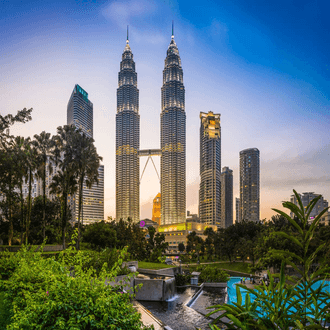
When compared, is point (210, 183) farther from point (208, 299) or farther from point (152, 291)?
point (152, 291)

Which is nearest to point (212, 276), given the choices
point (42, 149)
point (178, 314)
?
point (178, 314)

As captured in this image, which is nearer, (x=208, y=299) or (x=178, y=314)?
(x=178, y=314)

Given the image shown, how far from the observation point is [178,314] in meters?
14.1

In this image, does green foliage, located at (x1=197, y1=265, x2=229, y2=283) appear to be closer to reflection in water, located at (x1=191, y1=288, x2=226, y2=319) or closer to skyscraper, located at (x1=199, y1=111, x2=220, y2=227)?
reflection in water, located at (x1=191, y1=288, x2=226, y2=319)

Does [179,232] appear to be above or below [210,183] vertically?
below

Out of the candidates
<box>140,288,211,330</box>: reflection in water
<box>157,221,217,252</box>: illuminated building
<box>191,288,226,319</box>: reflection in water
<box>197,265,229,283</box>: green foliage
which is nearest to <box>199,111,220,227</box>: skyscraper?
<box>157,221,217,252</box>: illuminated building

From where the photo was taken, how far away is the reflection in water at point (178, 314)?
40.3ft

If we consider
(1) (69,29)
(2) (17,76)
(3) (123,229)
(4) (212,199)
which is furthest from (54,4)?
(4) (212,199)

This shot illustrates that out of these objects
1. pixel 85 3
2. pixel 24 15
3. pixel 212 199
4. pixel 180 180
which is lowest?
pixel 212 199

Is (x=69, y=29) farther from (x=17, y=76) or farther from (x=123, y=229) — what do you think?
(x=123, y=229)

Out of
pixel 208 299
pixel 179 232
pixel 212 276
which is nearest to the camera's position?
pixel 208 299

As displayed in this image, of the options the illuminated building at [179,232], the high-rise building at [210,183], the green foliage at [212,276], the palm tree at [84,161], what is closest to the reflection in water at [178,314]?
the green foliage at [212,276]

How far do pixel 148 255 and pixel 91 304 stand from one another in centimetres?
3352

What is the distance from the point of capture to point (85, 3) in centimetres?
2619
